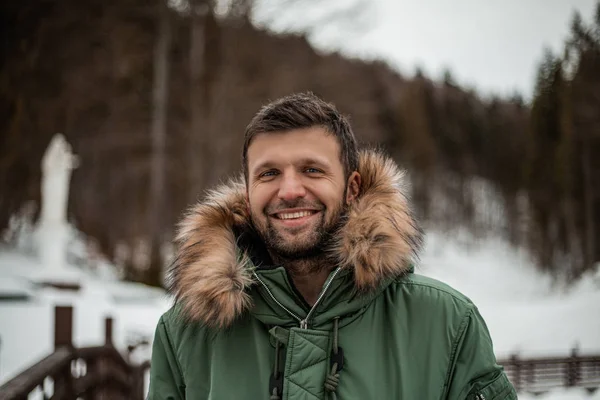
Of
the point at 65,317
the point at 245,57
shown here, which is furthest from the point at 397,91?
the point at 65,317

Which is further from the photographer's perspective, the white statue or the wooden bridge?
the white statue

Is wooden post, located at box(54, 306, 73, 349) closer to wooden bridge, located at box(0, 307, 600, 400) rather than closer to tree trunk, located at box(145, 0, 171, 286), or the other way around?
wooden bridge, located at box(0, 307, 600, 400)

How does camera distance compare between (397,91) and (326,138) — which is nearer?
(326,138)

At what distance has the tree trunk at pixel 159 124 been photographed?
19812 millimetres

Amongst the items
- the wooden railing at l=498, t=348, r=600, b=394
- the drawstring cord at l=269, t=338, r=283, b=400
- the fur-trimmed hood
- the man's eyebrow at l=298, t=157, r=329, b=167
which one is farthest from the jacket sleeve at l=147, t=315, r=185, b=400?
the wooden railing at l=498, t=348, r=600, b=394

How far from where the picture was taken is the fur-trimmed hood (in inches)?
68.5

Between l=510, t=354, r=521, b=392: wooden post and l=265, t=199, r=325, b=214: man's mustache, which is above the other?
l=265, t=199, r=325, b=214: man's mustache

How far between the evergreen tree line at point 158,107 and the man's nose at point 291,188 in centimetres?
1187

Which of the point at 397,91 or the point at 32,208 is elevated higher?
the point at 397,91

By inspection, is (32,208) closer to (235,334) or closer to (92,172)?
(92,172)

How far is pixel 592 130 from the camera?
34.9 feet

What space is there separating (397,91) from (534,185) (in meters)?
34.4

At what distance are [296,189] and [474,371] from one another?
0.82 metres

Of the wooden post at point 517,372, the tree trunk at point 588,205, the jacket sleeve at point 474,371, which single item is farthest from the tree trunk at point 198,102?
the jacket sleeve at point 474,371
